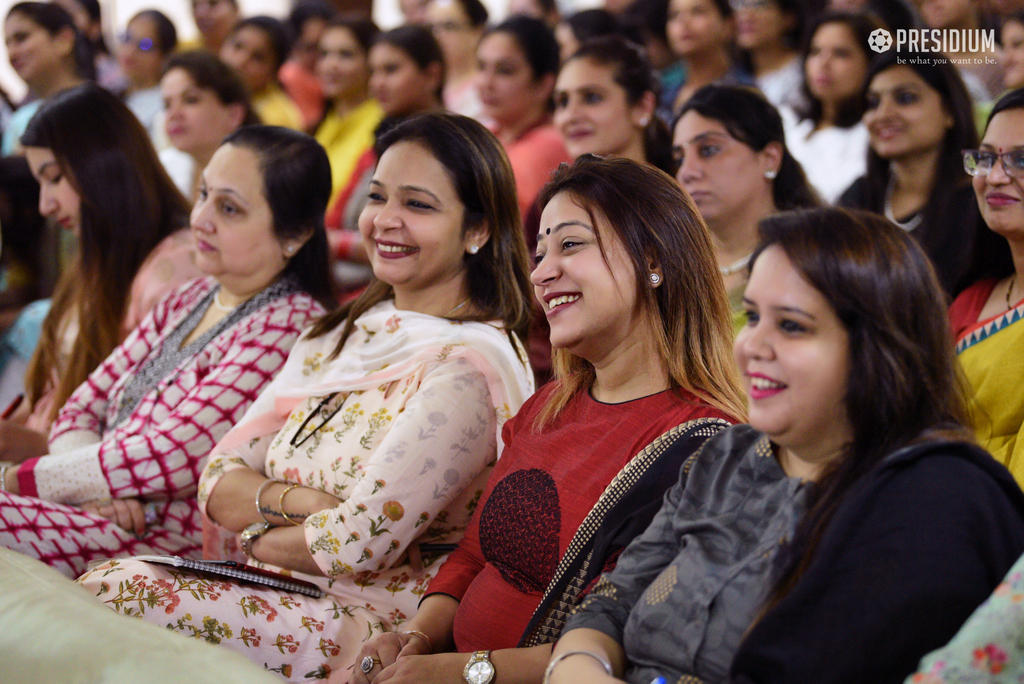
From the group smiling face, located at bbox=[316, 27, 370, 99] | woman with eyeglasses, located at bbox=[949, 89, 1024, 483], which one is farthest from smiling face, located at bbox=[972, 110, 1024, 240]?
smiling face, located at bbox=[316, 27, 370, 99]

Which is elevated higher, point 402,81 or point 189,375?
point 402,81

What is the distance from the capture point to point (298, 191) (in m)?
2.72

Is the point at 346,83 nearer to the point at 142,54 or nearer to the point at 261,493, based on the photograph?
the point at 142,54

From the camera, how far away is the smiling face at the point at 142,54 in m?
5.94

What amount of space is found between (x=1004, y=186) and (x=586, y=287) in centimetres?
97

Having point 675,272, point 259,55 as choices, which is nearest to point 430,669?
point 675,272

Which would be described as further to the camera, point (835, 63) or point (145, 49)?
point (145, 49)

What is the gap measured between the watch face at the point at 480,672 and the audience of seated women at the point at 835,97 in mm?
2733

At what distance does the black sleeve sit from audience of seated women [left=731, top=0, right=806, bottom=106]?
361cm

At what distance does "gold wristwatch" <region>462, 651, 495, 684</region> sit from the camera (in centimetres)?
156

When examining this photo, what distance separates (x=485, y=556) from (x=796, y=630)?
764 mm

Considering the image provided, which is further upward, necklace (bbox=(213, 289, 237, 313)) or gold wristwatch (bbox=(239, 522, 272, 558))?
necklace (bbox=(213, 289, 237, 313))

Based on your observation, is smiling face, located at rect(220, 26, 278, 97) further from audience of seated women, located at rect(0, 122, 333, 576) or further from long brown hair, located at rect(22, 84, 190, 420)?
audience of seated women, located at rect(0, 122, 333, 576)

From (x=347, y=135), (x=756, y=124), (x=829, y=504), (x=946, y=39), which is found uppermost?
(x=946, y=39)
